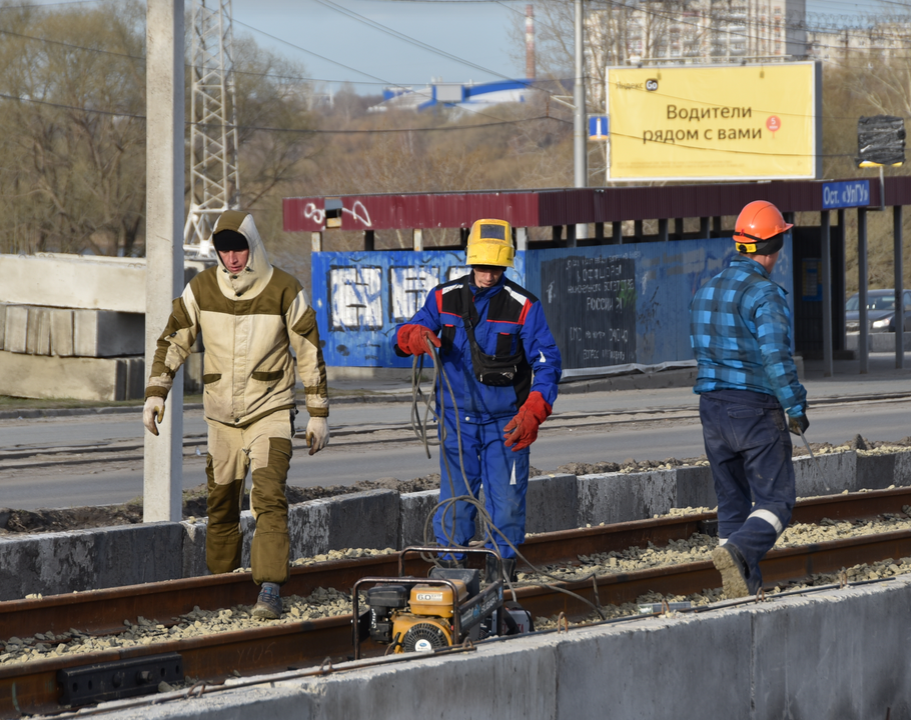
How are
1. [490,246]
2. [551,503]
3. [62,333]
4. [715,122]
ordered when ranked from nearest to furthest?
[490,246] < [551,503] < [62,333] < [715,122]

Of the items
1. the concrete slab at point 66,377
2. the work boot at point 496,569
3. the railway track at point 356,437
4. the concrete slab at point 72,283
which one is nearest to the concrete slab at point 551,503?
the work boot at point 496,569

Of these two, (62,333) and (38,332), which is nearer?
(62,333)

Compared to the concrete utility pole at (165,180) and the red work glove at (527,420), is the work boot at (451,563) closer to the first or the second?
the red work glove at (527,420)

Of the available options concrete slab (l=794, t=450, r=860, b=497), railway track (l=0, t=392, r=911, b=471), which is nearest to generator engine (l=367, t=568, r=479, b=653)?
concrete slab (l=794, t=450, r=860, b=497)

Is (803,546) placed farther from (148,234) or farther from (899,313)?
(899,313)

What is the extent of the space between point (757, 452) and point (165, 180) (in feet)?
12.0

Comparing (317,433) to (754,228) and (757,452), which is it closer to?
(757,452)

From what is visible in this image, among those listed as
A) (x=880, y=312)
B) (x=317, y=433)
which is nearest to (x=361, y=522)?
(x=317, y=433)

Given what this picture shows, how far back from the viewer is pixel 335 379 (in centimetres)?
2506

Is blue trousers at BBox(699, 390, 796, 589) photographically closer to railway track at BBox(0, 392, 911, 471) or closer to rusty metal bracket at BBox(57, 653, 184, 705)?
rusty metal bracket at BBox(57, 653, 184, 705)

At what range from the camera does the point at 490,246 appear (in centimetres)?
627

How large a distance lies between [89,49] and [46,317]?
27717 mm

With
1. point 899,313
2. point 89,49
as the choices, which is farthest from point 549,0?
point 899,313

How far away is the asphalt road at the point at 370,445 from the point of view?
1165 cm
